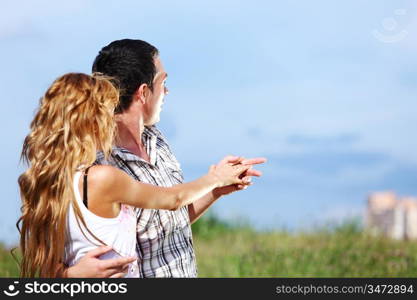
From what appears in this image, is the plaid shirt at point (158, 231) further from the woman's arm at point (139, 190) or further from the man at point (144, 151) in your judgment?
the woman's arm at point (139, 190)

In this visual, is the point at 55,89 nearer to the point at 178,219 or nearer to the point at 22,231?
the point at 22,231

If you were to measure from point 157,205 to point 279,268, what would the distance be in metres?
3.89

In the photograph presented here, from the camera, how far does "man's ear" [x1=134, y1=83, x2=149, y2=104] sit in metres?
3.10

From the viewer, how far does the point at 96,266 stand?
272 cm

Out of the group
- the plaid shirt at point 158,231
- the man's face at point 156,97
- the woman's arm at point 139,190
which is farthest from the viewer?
the man's face at point 156,97

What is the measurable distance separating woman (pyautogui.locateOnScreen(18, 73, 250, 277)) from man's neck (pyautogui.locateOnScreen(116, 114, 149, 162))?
0.28 m

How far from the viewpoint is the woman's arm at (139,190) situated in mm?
2697

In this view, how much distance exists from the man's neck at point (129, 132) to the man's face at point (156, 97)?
0.05 meters

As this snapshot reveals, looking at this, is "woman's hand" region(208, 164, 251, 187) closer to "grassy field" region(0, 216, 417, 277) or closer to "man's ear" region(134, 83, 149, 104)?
"man's ear" region(134, 83, 149, 104)

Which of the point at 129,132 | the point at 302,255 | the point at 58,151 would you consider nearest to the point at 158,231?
the point at 129,132

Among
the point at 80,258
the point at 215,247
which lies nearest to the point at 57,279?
the point at 80,258

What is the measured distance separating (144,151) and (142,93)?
310mm

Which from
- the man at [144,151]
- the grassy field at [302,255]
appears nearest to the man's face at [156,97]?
the man at [144,151]

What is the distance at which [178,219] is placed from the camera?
10.4 feet
